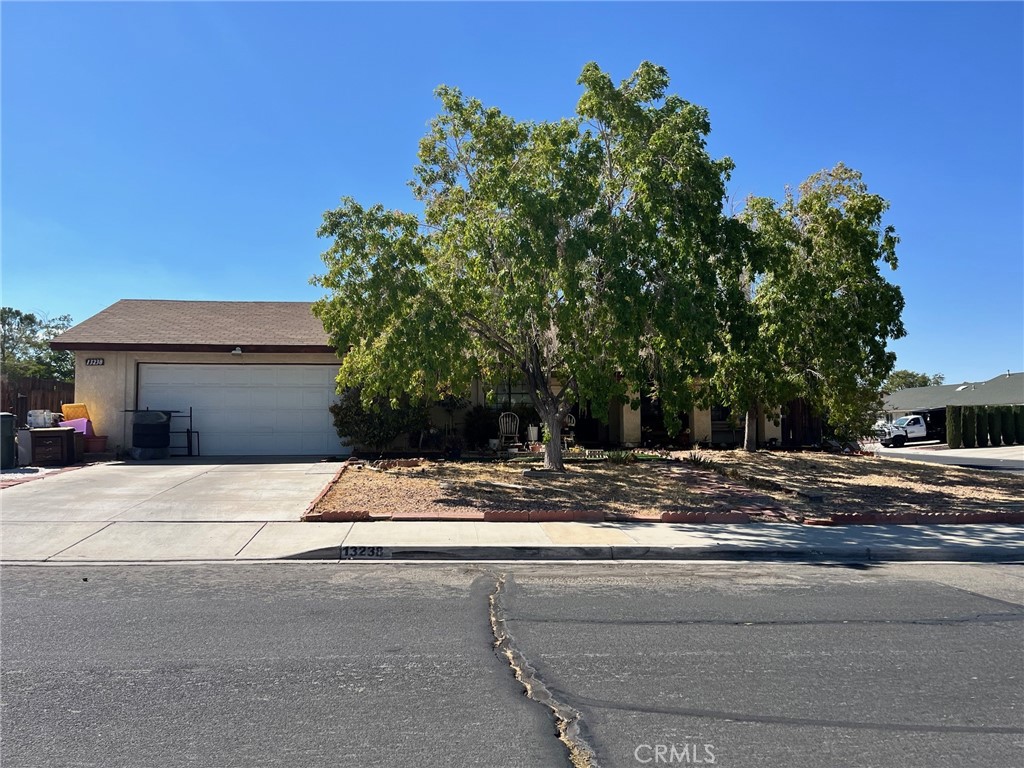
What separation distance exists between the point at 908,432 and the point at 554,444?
3303cm

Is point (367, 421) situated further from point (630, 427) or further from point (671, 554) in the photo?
point (671, 554)

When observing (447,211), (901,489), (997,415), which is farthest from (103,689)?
(997,415)

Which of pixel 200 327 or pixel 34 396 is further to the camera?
pixel 34 396

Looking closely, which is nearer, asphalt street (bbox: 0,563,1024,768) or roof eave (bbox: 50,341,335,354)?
asphalt street (bbox: 0,563,1024,768)

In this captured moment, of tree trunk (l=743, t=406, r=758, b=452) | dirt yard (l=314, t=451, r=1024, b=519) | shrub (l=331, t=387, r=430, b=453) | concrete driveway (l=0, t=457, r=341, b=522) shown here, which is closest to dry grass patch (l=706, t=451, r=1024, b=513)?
dirt yard (l=314, t=451, r=1024, b=519)

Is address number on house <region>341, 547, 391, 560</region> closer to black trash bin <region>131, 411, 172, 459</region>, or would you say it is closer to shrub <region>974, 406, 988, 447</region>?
black trash bin <region>131, 411, 172, 459</region>

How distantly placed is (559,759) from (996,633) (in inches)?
171

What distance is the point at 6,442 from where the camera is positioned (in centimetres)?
1609

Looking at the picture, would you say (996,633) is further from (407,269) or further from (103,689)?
(407,269)

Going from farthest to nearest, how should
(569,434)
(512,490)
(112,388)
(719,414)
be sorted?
(719,414)
(569,434)
(112,388)
(512,490)

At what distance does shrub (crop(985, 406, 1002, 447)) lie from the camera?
3747 cm

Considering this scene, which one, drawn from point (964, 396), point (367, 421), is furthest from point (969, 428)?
point (367, 421)

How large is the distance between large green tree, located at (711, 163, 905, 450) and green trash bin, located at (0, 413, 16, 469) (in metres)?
15.0

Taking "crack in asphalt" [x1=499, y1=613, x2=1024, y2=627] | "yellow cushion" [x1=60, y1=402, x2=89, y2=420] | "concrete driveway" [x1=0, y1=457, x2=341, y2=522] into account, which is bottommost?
"crack in asphalt" [x1=499, y1=613, x2=1024, y2=627]
